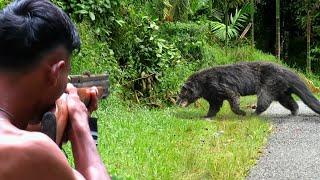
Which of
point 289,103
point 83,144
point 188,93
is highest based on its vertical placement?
point 83,144

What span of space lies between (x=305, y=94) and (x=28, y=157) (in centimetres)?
986

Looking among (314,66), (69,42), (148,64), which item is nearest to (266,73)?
(148,64)

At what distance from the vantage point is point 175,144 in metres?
7.03

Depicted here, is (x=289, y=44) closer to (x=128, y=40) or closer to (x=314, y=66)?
(x=314, y=66)

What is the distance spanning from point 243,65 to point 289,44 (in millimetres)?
15414

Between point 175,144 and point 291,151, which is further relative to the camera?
point 291,151

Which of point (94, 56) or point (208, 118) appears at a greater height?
point (94, 56)

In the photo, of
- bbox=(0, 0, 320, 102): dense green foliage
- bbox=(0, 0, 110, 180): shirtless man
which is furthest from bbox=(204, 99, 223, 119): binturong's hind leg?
bbox=(0, 0, 110, 180): shirtless man

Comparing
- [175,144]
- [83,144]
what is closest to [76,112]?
[83,144]

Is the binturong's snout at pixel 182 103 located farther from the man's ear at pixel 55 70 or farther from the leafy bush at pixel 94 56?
the man's ear at pixel 55 70

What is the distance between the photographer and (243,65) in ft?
37.0

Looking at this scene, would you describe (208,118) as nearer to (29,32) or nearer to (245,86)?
(245,86)

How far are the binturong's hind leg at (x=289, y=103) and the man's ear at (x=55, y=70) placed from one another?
980 cm

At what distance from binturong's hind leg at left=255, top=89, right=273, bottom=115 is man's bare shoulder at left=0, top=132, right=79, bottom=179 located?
31.3 feet
